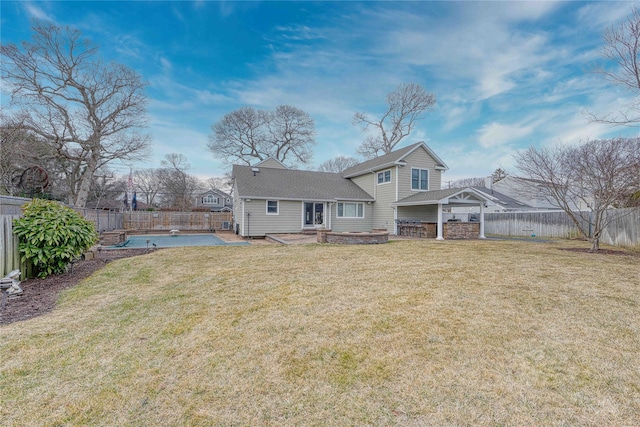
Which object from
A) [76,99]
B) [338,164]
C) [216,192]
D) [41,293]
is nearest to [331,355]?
[41,293]

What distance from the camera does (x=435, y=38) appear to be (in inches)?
482

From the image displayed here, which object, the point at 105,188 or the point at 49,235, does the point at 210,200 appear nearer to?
the point at 105,188

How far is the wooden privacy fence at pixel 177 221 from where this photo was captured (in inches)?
818

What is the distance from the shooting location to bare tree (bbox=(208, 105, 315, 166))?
3058 cm

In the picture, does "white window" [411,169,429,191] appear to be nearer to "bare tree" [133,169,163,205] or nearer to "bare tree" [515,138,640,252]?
"bare tree" [515,138,640,252]

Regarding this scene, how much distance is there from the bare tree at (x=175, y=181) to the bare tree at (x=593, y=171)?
123ft

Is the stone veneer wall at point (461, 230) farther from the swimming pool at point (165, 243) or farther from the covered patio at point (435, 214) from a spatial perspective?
the swimming pool at point (165, 243)

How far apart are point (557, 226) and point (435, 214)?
21.7 feet

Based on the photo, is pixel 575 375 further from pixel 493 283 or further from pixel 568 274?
pixel 568 274

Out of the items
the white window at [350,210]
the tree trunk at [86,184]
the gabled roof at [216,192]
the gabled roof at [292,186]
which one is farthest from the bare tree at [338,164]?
the tree trunk at [86,184]

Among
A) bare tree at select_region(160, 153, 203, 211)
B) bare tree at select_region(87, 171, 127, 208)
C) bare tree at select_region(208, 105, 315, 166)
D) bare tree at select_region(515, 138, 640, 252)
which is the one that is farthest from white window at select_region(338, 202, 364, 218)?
bare tree at select_region(160, 153, 203, 211)

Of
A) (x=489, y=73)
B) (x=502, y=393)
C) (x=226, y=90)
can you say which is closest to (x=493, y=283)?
(x=502, y=393)

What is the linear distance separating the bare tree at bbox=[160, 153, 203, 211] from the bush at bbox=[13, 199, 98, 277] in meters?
33.4

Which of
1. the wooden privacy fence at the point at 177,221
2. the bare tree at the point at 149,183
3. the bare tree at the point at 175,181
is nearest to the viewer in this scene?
the wooden privacy fence at the point at 177,221
